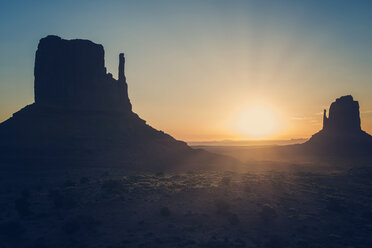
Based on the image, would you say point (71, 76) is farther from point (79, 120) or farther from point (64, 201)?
point (64, 201)

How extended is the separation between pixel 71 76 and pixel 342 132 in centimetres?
10659

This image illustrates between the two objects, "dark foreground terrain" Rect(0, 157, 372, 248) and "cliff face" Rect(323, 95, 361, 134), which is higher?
"cliff face" Rect(323, 95, 361, 134)

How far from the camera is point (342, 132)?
122m

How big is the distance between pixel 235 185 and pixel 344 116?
10112cm

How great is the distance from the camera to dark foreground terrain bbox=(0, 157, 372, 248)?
81.8 ft

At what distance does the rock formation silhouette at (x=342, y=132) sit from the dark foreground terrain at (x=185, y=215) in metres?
79.5

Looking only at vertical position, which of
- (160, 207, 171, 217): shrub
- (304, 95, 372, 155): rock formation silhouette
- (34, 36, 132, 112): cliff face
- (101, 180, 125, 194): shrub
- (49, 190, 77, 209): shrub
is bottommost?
(160, 207, 171, 217): shrub

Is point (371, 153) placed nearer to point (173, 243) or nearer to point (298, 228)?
point (298, 228)

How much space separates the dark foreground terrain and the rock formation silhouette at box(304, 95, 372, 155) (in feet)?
261

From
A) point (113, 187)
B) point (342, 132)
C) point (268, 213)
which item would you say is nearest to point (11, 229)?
point (113, 187)

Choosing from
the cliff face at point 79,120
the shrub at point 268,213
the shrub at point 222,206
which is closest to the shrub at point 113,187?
the shrub at point 222,206

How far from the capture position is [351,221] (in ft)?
98.6

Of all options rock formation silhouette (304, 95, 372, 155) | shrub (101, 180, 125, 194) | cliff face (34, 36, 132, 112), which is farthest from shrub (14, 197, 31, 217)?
rock formation silhouette (304, 95, 372, 155)

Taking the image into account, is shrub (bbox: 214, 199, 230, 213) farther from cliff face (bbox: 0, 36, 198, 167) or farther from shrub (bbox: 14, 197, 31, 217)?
cliff face (bbox: 0, 36, 198, 167)
